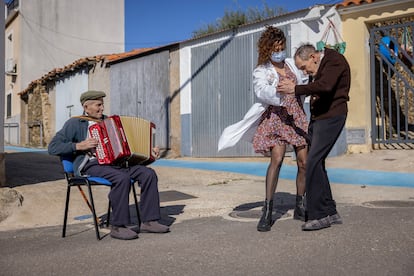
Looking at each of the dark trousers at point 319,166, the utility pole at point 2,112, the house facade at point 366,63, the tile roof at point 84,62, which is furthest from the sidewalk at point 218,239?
the tile roof at point 84,62

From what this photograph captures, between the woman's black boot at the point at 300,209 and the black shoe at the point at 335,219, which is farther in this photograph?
the woman's black boot at the point at 300,209

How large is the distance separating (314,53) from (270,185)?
1.27 meters

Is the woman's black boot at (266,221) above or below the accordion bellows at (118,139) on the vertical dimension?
below

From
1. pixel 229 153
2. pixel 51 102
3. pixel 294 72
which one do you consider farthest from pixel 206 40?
pixel 51 102

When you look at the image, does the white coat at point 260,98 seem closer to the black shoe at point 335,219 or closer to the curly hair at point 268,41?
the curly hair at point 268,41

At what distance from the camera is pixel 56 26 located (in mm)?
27359

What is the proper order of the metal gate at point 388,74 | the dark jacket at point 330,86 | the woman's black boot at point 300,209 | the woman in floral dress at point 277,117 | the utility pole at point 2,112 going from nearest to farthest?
the dark jacket at point 330,86, the woman in floral dress at point 277,117, the woman's black boot at point 300,209, the utility pole at point 2,112, the metal gate at point 388,74

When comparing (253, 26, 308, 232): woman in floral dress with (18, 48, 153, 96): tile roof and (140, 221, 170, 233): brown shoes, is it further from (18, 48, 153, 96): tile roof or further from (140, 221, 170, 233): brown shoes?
(18, 48, 153, 96): tile roof

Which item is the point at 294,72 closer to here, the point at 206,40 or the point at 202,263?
the point at 202,263

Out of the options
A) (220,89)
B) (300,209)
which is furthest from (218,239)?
(220,89)

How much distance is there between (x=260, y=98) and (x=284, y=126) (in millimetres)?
376

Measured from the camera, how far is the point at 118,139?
424 centimetres

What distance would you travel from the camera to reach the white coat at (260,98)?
4234 millimetres

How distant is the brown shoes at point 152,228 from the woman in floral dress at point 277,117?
1.02 metres
